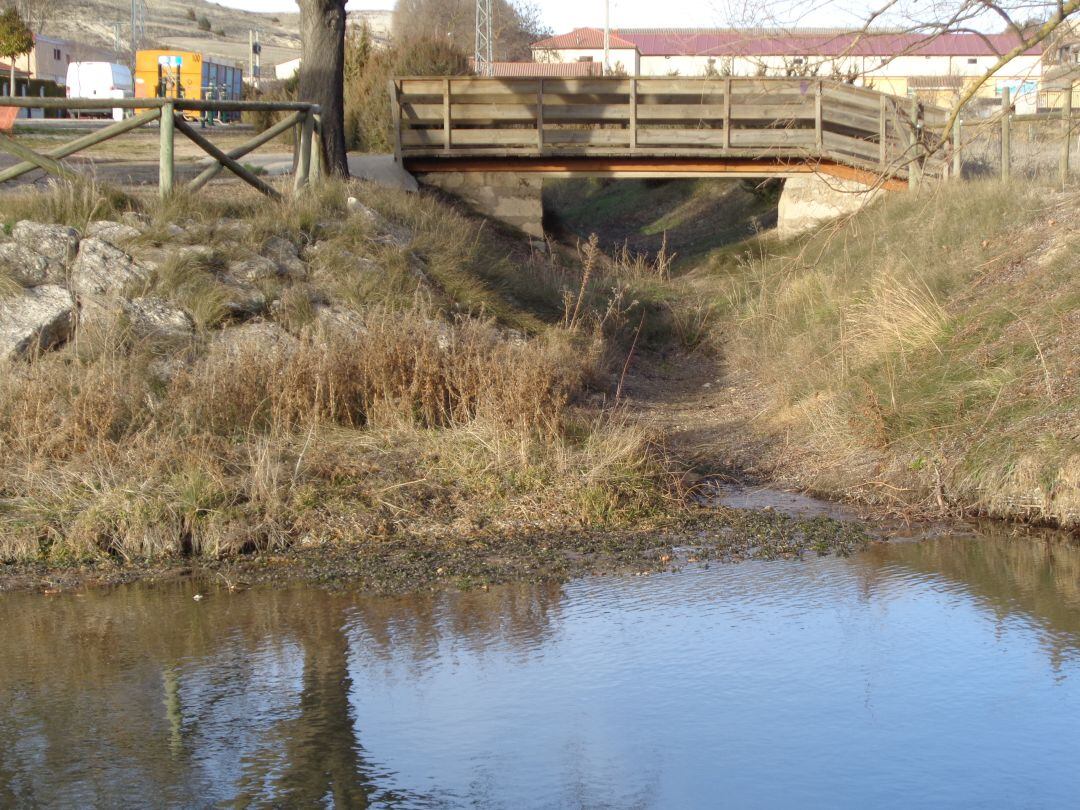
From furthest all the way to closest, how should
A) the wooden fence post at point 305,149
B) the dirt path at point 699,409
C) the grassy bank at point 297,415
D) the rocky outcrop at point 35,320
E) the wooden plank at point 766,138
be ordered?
the wooden plank at point 766,138
the wooden fence post at point 305,149
the dirt path at point 699,409
the rocky outcrop at point 35,320
the grassy bank at point 297,415

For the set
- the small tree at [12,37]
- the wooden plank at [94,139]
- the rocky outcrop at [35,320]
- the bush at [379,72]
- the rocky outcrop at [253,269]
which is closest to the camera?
the rocky outcrop at [35,320]

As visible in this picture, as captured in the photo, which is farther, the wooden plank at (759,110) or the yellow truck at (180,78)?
the yellow truck at (180,78)

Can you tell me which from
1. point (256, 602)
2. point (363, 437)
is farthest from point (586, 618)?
point (363, 437)

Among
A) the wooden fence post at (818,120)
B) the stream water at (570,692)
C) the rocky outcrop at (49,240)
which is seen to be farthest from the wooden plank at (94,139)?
the wooden fence post at (818,120)

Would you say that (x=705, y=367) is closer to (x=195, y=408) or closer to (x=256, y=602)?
(x=195, y=408)

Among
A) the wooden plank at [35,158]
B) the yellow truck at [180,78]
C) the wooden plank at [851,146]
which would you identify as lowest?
the wooden plank at [35,158]

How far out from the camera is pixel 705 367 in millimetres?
14820

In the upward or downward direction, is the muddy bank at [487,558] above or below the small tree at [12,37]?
below

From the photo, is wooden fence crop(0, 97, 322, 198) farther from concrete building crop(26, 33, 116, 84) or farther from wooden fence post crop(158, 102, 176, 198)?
concrete building crop(26, 33, 116, 84)

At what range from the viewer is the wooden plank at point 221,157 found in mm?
12430

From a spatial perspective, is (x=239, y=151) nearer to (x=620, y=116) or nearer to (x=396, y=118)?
(x=396, y=118)

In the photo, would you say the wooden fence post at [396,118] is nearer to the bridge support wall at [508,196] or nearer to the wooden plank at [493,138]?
the bridge support wall at [508,196]

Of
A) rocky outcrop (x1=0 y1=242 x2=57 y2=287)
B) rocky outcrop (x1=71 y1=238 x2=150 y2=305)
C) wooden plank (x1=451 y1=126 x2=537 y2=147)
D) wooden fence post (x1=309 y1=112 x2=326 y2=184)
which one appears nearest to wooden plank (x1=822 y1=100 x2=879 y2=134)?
wooden plank (x1=451 y1=126 x2=537 y2=147)

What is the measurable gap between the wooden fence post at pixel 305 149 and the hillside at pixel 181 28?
244 ft
